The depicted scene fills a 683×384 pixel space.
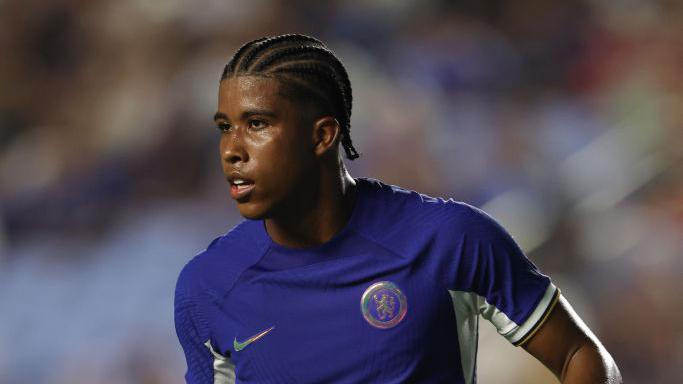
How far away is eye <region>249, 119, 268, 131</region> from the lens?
7.20 feet

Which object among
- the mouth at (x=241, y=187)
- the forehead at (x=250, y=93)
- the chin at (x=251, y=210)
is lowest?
the chin at (x=251, y=210)

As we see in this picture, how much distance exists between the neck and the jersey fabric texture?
21mm

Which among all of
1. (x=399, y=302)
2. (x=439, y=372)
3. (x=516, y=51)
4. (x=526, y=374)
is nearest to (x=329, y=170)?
(x=399, y=302)

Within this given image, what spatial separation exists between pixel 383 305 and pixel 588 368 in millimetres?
459

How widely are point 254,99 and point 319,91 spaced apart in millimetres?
176

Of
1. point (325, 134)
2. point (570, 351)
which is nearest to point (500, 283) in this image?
point (570, 351)

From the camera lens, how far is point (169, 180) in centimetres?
573

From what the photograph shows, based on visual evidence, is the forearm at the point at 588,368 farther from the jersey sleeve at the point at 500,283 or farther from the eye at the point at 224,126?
the eye at the point at 224,126

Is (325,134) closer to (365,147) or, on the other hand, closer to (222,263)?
(222,263)

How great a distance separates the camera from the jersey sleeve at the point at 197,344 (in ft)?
8.05

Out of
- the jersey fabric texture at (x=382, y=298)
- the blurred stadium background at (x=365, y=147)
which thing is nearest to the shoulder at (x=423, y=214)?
the jersey fabric texture at (x=382, y=298)

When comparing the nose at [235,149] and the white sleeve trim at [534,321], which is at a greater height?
the nose at [235,149]

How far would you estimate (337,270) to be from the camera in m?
2.32

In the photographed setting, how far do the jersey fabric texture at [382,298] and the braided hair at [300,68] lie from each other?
251mm
